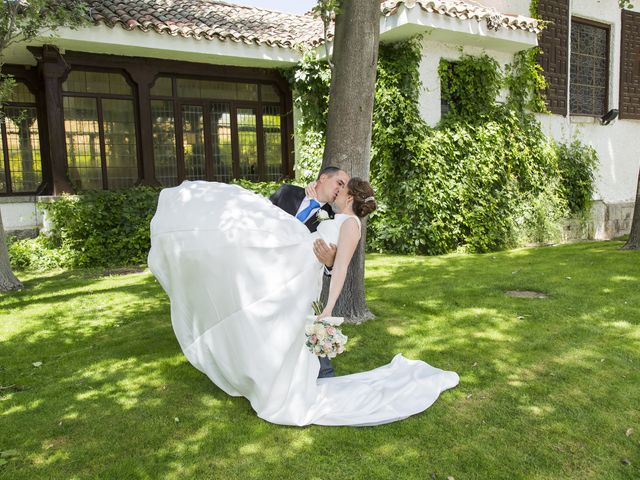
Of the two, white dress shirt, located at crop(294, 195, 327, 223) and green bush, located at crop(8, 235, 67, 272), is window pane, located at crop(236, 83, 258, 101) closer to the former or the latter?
green bush, located at crop(8, 235, 67, 272)

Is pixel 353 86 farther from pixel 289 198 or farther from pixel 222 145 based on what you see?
pixel 222 145

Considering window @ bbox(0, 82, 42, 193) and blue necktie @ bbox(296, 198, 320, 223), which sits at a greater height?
window @ bbox(0, 82, 42, 193)

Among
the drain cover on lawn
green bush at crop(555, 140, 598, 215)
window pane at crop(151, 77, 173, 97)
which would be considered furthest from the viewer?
window pane at crop(151, 77, 173, 97)

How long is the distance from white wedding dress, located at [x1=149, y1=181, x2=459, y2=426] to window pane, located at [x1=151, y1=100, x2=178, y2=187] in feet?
35.6

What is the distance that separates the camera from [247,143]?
1380 centimetres

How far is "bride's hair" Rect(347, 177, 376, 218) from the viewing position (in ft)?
13.0

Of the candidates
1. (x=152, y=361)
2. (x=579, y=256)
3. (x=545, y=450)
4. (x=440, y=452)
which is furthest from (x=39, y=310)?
(x=579, y=256)

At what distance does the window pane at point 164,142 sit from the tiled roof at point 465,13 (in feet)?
21.3

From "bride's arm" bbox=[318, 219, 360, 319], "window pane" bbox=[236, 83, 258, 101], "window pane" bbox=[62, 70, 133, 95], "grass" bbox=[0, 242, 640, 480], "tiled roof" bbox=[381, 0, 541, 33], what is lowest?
"grass" bbox=[0, 242, 640, 480]

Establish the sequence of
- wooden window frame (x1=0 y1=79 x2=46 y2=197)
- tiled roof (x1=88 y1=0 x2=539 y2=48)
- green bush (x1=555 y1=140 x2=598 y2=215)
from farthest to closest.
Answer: green bush (x1=555 y1=140 x2=598 y2=215) < wooden window frame (x1=0 y1=79 x2=46 y2=197) < tiled roof (x1=88 y1=0 x2=539 y2=48)

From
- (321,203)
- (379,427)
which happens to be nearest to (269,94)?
(321,203)

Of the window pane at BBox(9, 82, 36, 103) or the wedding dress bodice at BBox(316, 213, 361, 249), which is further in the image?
the window pane at BBox(9, 82, 36, 103)

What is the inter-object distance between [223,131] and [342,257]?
10.9m

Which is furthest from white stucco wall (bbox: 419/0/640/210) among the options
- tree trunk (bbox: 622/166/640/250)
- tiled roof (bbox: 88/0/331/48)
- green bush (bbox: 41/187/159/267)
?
green bush (bbox: 41/187/159/267)
